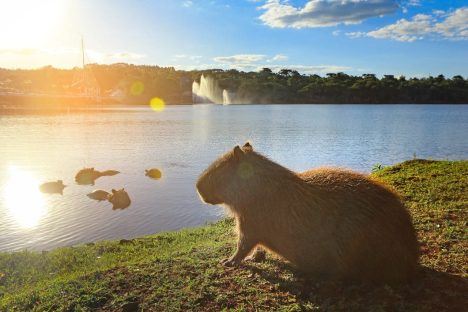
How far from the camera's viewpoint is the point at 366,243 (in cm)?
545

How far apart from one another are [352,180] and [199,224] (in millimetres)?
10324

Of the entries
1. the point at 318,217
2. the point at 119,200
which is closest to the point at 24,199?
the point at 119,200

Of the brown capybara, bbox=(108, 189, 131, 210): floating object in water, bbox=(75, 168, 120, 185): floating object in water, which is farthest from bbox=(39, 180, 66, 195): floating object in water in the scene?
the brown capybara

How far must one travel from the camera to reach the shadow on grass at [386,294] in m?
5.19

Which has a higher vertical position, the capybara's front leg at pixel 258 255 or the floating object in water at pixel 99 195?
the capybara's front leg at pixel 258 255

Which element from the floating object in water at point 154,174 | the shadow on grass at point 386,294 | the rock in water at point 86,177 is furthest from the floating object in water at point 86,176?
the shadow on grass at point 386,294

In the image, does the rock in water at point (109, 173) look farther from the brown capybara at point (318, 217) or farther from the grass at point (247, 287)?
the brown capybara at point (318, 217)

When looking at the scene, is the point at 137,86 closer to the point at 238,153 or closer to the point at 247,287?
the point at 238,153

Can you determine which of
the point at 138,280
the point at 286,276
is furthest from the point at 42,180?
the point at 286,276

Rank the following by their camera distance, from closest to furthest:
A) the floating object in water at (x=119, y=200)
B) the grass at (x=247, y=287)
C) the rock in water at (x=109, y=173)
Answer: the grass at (x=247, y=287) → the floating object in water at (x=119, y=200) → the rock in water at (x=109, y=173)

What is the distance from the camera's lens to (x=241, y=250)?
675 centimetres

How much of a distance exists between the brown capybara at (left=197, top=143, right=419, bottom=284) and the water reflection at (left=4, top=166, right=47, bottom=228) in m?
12.6

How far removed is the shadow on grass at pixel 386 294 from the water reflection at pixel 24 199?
13723mm

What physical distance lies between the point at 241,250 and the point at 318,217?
63.4 inches
